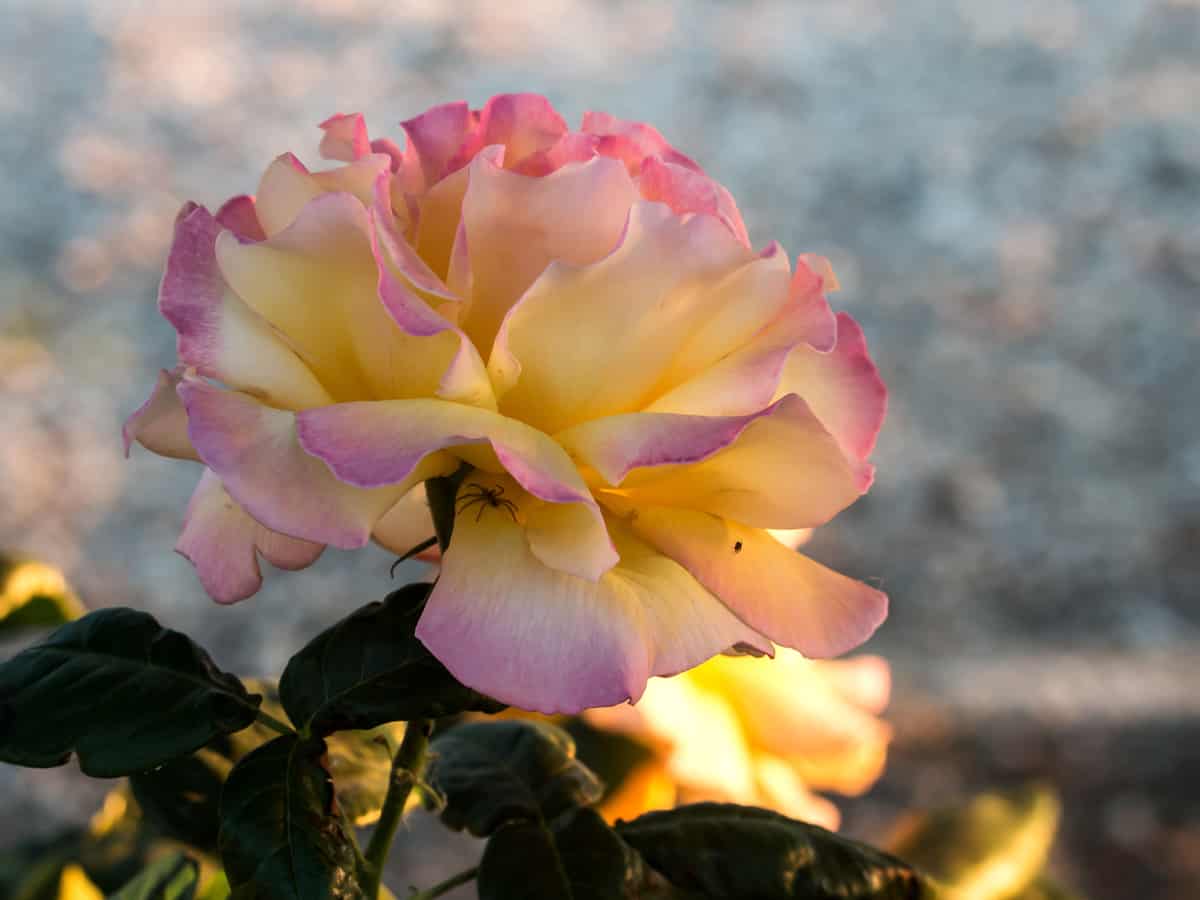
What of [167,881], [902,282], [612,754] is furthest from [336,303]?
[902,282]

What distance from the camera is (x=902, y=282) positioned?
72.4 inches

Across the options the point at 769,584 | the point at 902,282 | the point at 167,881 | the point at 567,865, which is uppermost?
the point at 769,584

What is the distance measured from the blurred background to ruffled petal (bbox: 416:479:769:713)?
1.00 m

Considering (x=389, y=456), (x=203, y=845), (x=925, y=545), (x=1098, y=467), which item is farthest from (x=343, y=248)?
(x=1098, y=467)

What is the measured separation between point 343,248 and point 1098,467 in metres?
1.46

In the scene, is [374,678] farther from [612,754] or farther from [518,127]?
[612,754]

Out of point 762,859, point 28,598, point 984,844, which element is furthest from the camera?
point 984,844

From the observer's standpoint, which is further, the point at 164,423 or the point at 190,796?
the point at 190,796

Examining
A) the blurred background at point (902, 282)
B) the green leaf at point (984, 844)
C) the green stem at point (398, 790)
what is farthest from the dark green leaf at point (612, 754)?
the blurred background at point (902, 282)

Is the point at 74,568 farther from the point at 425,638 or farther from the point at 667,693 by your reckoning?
the point at 425,638

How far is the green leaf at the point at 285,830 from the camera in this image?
0.32m

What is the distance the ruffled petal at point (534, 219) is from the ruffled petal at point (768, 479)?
6 centimetres

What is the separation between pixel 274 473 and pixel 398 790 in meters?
0.11

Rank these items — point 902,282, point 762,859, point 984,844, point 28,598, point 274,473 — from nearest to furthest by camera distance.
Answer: point 274,473 < point 762,859 < point 28,598 < point 984,844 < point 902,282
